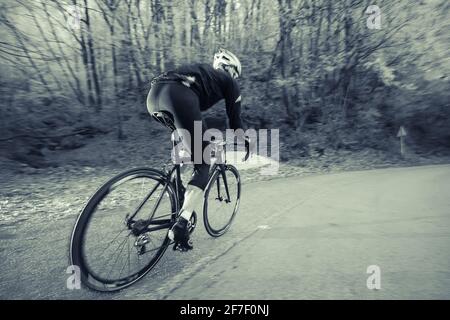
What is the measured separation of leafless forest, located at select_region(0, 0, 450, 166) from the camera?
11.3 metres

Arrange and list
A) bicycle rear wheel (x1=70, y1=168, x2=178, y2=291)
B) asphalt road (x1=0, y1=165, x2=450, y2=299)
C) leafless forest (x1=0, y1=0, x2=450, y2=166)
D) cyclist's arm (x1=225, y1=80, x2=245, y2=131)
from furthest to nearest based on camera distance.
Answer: leafless forest (x1=0, y1=0, x2=450, y2=166) → cyclist's arm (x1=225, y1=80, x2=245, y2=131) → asphalt road (x1=0, y1=165, x2=450, y2=299) → bicycle rear wheel (x1=70, y1=168, x2=178, y2=291)

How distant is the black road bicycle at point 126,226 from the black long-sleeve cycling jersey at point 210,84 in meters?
0.76

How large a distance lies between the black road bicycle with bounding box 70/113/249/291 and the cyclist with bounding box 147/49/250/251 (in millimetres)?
162

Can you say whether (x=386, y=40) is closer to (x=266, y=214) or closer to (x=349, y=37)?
(x=349, y=37)

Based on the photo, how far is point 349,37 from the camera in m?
14.1

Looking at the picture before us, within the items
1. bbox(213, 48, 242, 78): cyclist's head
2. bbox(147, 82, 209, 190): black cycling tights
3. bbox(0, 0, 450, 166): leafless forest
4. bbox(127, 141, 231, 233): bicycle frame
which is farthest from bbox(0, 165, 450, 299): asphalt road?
bbox(0, 0, 450, 166): leafless forest

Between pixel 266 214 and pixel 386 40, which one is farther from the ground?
pixel 386 40

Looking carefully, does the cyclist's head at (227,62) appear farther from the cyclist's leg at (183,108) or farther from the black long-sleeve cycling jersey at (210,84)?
the cyclist's leg at (183,108)

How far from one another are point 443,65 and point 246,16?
347 inches

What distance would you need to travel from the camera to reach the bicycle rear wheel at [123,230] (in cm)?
268

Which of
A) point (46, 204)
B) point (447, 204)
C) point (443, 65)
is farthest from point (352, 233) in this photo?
point (443, 65)

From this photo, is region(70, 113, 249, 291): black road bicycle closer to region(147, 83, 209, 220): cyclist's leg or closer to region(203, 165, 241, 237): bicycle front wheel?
region(147, 83, 209, 220): cyclist's leg

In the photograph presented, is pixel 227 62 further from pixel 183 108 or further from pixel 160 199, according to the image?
pixel 160 199
